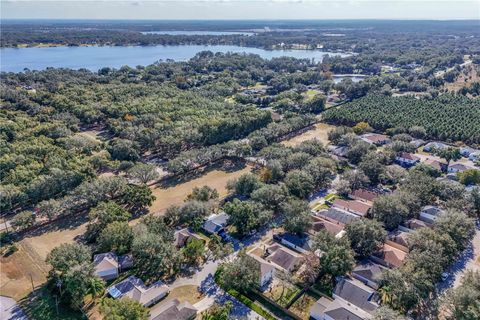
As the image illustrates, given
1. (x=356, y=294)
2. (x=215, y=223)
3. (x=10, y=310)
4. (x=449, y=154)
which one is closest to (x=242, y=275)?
(x=356, y=294)

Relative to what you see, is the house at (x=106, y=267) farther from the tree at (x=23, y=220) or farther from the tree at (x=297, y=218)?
the tree at (x=297, y=218)

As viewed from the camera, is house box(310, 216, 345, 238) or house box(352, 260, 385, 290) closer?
house box(352, 260, 385, 290)

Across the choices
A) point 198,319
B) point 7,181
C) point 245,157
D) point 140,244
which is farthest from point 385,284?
point 7,181

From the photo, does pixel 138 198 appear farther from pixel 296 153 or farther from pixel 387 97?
pixel 387 97

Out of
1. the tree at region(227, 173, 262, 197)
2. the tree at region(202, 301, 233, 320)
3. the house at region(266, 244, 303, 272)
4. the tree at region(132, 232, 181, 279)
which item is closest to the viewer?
the tree at region(202, 301, 233, 320)

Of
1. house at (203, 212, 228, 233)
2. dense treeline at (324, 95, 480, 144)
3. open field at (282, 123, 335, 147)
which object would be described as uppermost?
dense treeline at (324, 95, 480, 144)

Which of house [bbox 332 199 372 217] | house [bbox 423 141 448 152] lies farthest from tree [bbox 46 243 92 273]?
house [bbox 423 141 448 152]

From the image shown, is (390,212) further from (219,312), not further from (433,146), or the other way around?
(433,146)

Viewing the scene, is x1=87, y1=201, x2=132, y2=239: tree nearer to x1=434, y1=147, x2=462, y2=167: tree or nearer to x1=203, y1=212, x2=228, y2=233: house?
x1=203, y1=212, x2=228, y2=233: house
